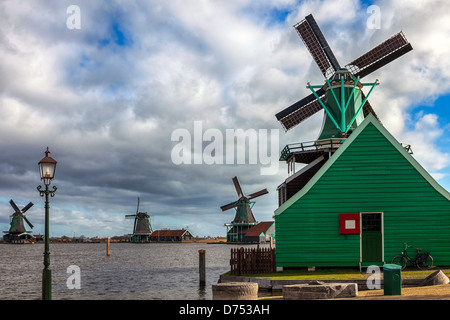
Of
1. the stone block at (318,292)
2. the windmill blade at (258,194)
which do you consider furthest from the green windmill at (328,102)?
the windmill blade at (258,194)

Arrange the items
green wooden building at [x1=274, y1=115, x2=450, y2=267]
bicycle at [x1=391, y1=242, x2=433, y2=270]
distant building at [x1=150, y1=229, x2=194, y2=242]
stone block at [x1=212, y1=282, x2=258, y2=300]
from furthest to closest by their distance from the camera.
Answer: distant building at [x1=150, y1=229, x2=194, y2=242] < green wooden building at [x1=274, y1=115, x2=450, y2=267] < bicycle at [x1=391, y1=242, x2=433, y2=270] < stone block at [x1=212, y1=282, x2=258, y2=300]

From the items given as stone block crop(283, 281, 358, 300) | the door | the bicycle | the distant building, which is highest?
the door

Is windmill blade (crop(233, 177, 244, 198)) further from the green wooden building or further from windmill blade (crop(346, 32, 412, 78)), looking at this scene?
the green wooden building

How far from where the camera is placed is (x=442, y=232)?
2325cm

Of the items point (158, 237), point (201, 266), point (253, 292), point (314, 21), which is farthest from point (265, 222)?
point (253, 292)

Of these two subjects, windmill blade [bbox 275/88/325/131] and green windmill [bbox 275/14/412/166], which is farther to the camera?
windmill blade [bbox 275/88/325/131]

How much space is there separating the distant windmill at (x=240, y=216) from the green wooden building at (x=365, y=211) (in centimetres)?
8653

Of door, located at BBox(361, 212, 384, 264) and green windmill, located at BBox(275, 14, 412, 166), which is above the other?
green windmill, located at BBox(275, 14, 412, 166)

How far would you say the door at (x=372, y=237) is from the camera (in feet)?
76.6

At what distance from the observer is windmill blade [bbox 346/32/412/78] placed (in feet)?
130

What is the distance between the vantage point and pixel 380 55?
39906 mm

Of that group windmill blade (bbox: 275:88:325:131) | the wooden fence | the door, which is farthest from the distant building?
the door
